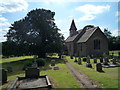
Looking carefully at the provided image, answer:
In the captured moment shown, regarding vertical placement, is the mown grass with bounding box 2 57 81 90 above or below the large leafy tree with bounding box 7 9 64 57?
below

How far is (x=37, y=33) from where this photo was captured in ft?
89.2

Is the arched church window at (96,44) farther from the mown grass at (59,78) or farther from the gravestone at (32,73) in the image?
the gravestone at (32,73)

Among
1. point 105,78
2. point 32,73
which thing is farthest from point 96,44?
point 32,73

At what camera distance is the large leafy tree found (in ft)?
82.5

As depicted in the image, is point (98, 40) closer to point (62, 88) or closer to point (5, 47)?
point (5, 47)

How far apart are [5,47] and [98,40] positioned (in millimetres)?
25494

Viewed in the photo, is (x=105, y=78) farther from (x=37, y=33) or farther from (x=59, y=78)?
(x=37, y=33)

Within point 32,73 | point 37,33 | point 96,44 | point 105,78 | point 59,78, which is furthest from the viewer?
point 96,44

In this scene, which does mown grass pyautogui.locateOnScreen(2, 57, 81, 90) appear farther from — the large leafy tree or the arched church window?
the arched church window

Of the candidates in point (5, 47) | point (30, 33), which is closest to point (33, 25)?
point (30, 33)

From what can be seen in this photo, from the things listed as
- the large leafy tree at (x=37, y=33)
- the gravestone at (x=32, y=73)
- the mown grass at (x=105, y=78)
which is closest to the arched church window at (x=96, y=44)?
the large leafy tree at (x=37, y=33)

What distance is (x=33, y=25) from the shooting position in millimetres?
26281

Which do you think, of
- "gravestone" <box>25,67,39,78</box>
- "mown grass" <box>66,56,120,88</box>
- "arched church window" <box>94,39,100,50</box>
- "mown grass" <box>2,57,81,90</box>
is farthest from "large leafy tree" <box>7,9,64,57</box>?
"mown grass" <box>66,56,120,88</box>

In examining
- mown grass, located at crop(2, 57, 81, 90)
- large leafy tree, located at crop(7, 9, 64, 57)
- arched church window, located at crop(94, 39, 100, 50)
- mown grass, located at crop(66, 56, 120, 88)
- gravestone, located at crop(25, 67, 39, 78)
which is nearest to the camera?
mown grass, located at crop(66, 56, 120, 88)
